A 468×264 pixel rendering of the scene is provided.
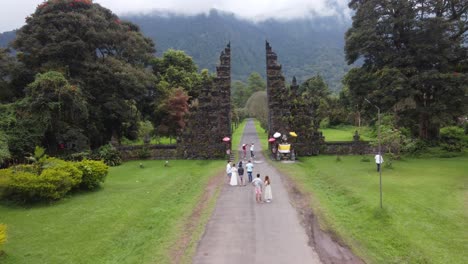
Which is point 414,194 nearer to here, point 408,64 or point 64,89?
point 408,64

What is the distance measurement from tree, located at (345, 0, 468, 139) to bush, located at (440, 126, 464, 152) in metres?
1.11

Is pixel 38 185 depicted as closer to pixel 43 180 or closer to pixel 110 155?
pixel 43 180

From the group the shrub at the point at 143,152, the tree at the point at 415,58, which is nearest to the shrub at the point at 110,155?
the shrub at the point at 143,152

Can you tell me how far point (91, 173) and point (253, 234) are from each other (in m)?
11.4

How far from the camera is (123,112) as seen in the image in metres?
34.9

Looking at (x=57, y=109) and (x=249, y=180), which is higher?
(x=57, y=109)

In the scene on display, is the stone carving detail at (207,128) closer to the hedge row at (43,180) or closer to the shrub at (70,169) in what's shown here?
the hedge row at (43,180)

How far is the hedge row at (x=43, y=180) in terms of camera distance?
17.8m

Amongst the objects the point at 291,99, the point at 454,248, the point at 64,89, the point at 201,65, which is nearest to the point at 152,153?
the point at 64,89

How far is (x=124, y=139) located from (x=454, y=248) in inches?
1503

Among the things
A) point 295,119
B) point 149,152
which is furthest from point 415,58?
point 149,152

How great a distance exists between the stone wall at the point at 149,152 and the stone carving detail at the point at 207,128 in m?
0.78

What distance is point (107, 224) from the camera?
15117 mm

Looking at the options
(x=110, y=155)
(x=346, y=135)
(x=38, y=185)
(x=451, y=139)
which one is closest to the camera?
(x=38, y=185)
